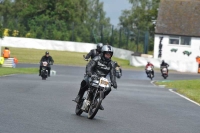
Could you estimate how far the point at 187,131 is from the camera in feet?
44.6

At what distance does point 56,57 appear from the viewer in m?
69.2

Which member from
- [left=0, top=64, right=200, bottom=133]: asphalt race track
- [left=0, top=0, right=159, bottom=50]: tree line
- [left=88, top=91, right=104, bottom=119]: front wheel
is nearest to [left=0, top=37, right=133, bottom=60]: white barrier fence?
[left=0, top=0, right=159, bottom=50]: tree line

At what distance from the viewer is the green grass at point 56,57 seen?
212ft

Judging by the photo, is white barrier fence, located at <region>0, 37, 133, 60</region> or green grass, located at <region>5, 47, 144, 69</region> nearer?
green grass, located at <region>5, 47, 144, 69</region>

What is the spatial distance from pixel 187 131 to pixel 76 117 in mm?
2495

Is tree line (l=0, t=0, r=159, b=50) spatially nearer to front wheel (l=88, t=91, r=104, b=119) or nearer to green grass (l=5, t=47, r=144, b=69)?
green grass (l=5, t=47, r=144, b=69)

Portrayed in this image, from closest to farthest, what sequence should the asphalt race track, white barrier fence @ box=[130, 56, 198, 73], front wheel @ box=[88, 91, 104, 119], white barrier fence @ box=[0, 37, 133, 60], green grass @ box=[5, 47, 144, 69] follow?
the asphalt race track, front wheel @ box=[88, 91, 104, 119], white barrier fence @ box=[130, 56, 198, 73], green grass @ box=[5, 47, 144, 69], white barrier fence @ box=[0, 37, 133, 60]

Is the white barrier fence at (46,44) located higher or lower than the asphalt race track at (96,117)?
higher

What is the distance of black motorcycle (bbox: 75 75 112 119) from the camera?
46.4 feet

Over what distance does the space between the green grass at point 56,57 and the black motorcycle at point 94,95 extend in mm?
47611

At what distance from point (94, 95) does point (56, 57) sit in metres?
55.0

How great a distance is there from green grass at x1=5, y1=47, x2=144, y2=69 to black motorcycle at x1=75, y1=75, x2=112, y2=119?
47.6m

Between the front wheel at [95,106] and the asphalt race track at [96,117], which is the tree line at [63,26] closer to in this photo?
the asphalt race track at [96,117]

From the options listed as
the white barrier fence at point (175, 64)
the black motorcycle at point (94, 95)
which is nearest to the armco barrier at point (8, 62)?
the white barrier fence at point (175, 64)
